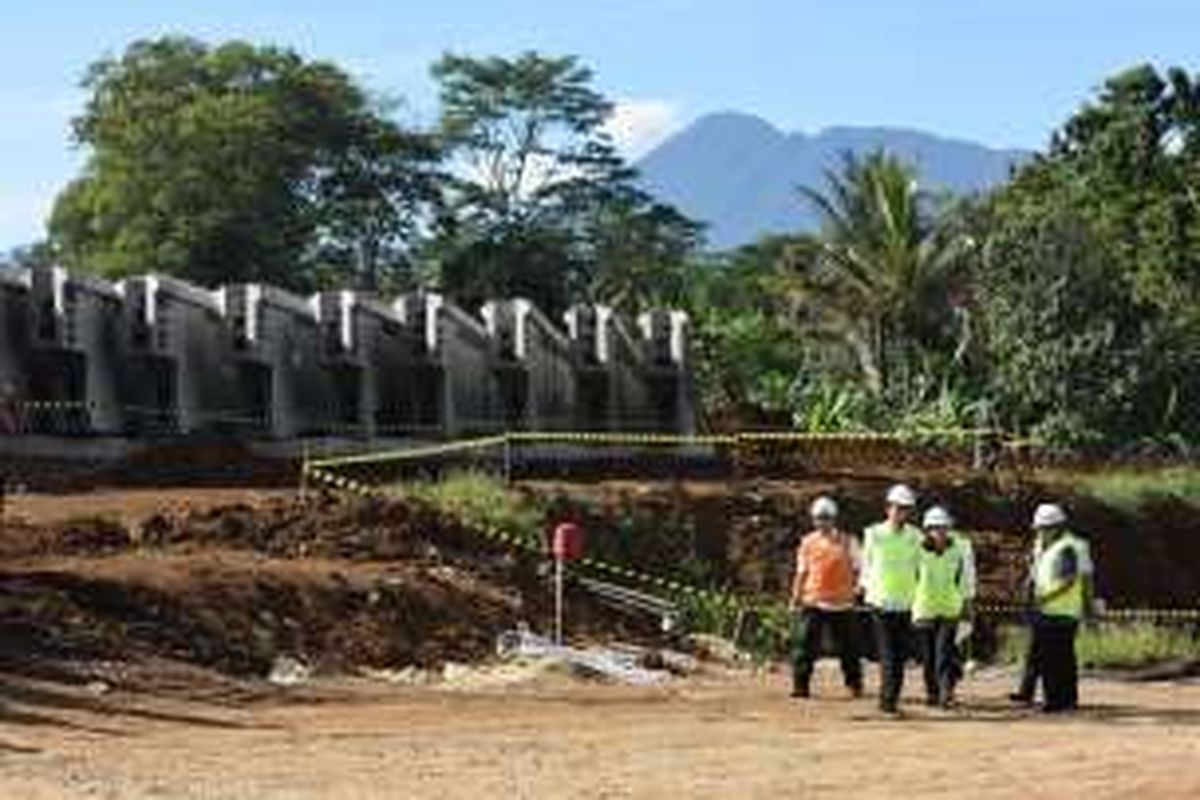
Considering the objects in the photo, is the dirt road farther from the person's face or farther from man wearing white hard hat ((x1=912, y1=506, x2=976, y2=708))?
the person's face

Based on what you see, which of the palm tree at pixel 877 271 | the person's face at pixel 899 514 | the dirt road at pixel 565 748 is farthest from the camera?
the palm tree at pixel 877 271

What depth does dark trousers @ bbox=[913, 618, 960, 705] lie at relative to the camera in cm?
2080

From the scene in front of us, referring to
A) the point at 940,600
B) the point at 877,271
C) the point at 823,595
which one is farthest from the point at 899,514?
the point at 877,271

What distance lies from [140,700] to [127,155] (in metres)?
50.2

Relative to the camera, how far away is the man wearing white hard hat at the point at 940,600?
2064 cm

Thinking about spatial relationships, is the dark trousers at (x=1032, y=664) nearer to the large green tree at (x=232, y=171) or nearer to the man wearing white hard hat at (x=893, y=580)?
the man wearing white hard hat at (x=893, y=580)

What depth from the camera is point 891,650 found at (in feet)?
66.8

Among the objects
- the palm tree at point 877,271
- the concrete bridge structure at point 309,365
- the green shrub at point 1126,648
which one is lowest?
the green shrub at point 1126,648

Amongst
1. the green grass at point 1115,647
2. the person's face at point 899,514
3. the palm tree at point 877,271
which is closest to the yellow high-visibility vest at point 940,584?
the person's face at point 899,514

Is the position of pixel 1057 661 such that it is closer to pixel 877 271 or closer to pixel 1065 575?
pixel 1065 575

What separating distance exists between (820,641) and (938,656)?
53.4 inches

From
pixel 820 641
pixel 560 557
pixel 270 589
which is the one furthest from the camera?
pixel 560 557

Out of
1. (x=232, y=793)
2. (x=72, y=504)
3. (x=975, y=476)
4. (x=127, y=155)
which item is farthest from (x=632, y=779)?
(x=127, y=155)

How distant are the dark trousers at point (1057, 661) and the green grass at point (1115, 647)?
4.70 meters
